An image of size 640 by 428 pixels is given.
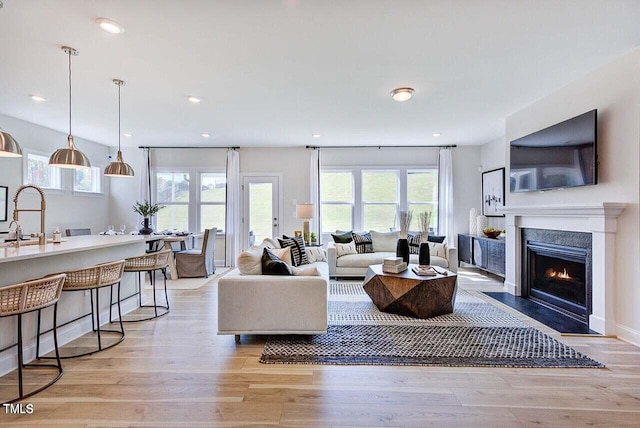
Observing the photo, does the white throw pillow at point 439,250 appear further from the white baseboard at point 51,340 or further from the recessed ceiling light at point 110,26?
the recessed ceiling light at point 110,26

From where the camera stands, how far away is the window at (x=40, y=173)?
16.9ft

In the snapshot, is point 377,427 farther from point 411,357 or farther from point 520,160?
point 520,160

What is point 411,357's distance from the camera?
260cm

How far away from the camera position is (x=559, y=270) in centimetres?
385

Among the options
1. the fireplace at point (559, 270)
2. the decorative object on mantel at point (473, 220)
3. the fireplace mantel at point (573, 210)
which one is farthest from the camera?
the decorative object on mantel at point (473, 220)

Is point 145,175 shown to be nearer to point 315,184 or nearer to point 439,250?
point 315,184

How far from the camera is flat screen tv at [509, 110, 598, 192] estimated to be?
10.4 ft

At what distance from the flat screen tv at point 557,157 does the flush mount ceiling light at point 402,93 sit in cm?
169

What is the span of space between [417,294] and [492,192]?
3852 mm

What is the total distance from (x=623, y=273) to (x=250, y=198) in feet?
20.0

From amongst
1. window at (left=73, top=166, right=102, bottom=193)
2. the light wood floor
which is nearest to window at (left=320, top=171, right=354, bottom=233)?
the light wood floor

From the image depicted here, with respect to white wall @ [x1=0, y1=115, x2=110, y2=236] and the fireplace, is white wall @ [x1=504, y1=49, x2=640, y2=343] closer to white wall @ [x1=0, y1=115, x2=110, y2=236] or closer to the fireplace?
the fireplace

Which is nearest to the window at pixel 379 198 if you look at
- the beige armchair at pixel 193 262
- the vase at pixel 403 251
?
the vase at pixel 403 251

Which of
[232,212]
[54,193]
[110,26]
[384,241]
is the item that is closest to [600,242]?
[384,241]
